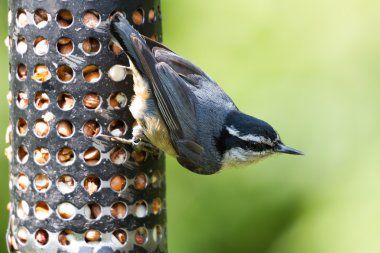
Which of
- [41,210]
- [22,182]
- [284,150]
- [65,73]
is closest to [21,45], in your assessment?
[65,73]

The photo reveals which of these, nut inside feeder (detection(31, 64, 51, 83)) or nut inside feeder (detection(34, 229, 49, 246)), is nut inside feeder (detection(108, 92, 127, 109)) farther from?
nut inside feeder (detection(34, 229, 49, 246))

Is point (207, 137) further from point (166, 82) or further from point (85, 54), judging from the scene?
point (85, 54)

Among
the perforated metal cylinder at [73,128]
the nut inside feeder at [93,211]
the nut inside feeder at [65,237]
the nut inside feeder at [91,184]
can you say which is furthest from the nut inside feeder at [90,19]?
the nut inside feeder at [65,237]

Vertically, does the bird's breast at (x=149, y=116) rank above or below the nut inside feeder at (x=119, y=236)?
above

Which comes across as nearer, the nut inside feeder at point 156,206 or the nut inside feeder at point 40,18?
the nut inside feeder at point 40,18

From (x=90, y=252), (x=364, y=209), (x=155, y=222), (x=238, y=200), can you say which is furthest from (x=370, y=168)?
(x=90, y=252)

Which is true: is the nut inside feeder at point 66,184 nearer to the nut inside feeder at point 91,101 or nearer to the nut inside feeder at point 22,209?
the nut inside feeder at point 22,209

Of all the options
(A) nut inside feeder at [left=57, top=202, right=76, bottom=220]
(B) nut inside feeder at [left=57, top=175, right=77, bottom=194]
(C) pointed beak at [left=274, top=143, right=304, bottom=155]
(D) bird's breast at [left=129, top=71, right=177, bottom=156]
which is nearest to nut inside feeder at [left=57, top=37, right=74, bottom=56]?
(D) bird's breast at [left=129, top=71, right=177, bottom=156]
